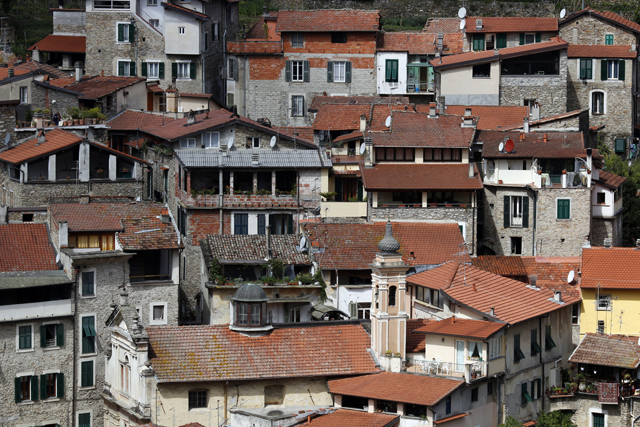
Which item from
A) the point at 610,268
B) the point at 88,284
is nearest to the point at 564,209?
the point at 610,268

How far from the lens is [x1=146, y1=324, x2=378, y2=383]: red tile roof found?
201 ft

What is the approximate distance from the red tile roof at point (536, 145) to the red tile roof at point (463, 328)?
50.1 ft

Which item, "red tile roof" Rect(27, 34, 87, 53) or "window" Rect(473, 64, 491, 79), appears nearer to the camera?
"window" Rect(473, 64, 491, 79)

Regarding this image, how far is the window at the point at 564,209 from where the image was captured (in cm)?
7575

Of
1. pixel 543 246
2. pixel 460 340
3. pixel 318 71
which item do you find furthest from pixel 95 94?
pixel 460 340

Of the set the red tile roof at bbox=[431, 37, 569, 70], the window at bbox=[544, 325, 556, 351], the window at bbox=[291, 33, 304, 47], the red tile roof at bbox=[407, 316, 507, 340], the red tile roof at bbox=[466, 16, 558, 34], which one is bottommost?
the window at bbox=[544, 325, 556, 351]

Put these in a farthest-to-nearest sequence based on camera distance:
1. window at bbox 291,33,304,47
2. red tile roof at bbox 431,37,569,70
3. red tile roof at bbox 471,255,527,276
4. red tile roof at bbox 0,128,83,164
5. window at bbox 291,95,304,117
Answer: window at bbox 291,95,304,117
window at bbox 291,33,304,47
red tile roof at bbox 431,37,569,70
red tile roof at bbox 0,128,83,164
red tile roof at bbox 471,255,527,276

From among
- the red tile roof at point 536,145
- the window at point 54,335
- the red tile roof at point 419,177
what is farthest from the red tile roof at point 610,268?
the window at point 54,335

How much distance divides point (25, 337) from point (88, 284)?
3803mm

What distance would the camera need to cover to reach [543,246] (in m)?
76.0

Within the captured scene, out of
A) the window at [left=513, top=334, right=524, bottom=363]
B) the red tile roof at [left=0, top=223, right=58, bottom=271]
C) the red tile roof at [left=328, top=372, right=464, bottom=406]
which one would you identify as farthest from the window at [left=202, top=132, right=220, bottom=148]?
the window at [left=513, top=334, right=524, bottom=363]

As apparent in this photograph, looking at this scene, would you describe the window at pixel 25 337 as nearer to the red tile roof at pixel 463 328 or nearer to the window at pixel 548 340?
the red tile roof at pixel 463 328

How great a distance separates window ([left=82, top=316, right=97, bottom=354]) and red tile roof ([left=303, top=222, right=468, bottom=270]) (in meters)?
11.4

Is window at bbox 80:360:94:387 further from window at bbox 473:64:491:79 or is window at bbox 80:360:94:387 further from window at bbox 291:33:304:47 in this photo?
window at bbox 291:33:304:47
